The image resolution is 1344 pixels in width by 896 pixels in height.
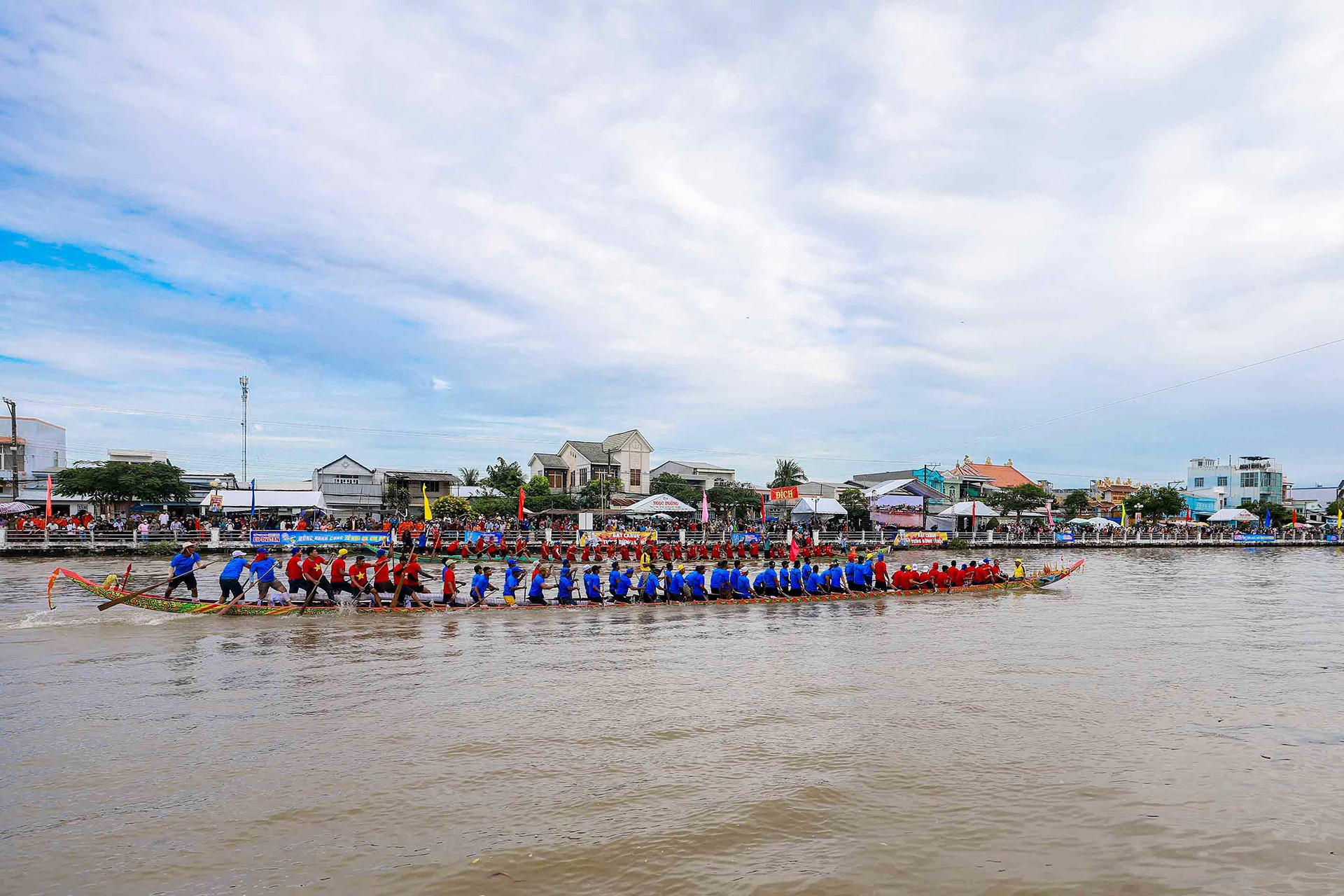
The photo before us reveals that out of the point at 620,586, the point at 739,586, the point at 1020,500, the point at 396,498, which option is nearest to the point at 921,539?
the point at 1020,500

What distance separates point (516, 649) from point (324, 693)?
3849 mm

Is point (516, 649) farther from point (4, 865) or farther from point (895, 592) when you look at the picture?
point (895, 592)

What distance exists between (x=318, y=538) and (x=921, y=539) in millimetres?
31255

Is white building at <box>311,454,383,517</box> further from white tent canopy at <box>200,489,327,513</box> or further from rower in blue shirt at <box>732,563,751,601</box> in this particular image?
rower in blue shirt at <box>732,563,751,601</box>

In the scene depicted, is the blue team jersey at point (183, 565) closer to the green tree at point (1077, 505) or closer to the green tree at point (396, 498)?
the green tree at point (396, 498)

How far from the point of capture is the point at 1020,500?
60.5 m

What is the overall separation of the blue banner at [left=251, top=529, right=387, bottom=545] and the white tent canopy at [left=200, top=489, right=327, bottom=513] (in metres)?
7.37

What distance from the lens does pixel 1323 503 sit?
91750 millimetres

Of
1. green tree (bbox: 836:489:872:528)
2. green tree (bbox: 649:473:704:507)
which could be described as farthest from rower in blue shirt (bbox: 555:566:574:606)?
green tree (bbox: 649:473:704:507)

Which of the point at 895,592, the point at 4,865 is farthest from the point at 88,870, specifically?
the point at 895,592

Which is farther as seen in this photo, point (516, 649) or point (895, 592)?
point (895, 592)

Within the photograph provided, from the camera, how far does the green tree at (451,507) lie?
157ft

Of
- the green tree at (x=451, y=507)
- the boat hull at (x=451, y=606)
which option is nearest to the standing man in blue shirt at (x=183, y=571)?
the boat hull at (x=451, y=606)

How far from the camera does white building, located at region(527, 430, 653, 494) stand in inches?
2410
